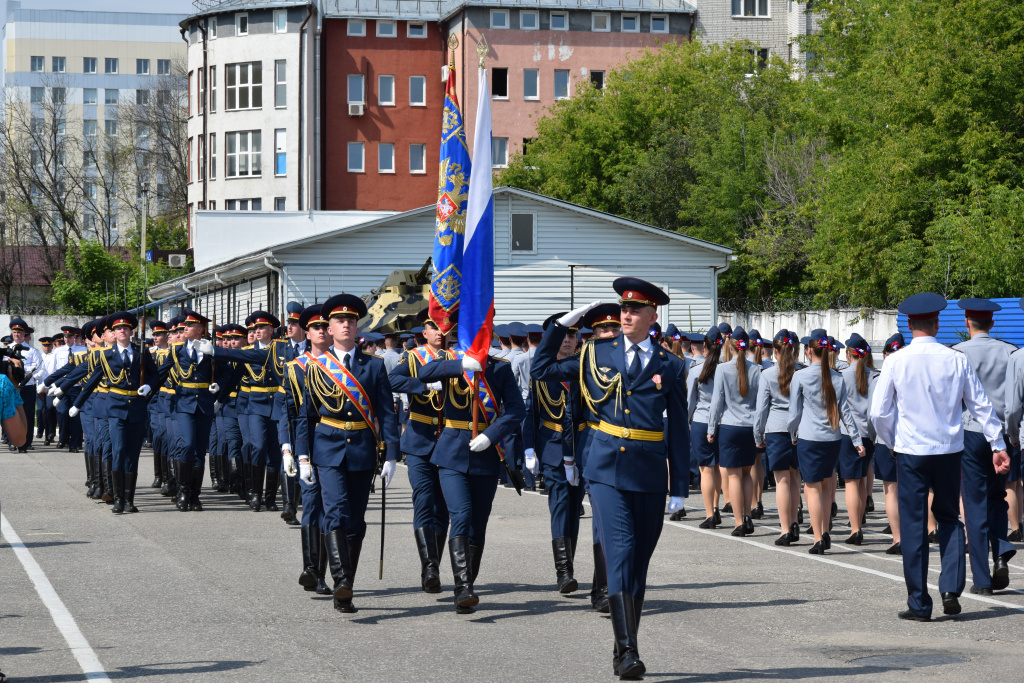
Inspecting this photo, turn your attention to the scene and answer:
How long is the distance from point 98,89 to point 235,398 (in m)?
101

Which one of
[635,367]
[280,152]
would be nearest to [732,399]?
[635,367]

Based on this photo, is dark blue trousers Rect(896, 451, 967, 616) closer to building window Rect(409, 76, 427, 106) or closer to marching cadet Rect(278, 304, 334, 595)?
marching cadet Rect(278, 304, 334, 595)

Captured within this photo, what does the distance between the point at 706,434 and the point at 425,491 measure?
5.71 m

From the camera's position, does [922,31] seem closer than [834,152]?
Yes

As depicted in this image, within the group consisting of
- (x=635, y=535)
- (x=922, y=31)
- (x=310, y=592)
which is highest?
(x=922, y=31)

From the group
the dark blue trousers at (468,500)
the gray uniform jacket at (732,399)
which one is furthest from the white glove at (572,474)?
the gray uniform jacket at (732,399)

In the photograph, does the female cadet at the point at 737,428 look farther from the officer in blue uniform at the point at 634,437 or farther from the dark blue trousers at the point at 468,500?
the officer in blue uniform at the point at 634,437

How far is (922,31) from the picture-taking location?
33.1 meters

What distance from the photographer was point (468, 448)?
9.16 metres

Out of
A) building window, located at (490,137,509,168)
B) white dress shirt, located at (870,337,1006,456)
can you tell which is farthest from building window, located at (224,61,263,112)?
white dress shirt, located at (870,337,1006,456)

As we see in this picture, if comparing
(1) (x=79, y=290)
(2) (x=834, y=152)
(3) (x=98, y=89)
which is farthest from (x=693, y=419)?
(3) (x=98, y=89)

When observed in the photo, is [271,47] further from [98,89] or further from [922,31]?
[98,89]

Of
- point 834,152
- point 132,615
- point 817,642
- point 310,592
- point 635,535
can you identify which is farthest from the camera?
point 834,152

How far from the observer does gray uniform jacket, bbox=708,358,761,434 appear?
43.7 feet
